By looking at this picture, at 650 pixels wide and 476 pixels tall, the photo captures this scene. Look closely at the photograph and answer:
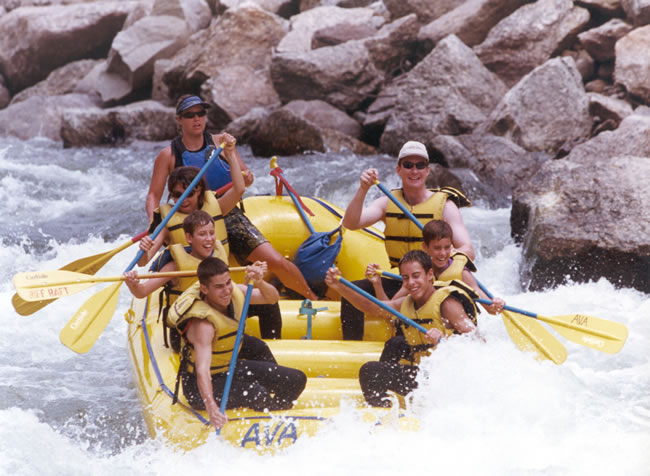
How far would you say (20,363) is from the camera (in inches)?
205

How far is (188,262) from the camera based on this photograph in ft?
12.4

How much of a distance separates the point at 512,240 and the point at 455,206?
307cm

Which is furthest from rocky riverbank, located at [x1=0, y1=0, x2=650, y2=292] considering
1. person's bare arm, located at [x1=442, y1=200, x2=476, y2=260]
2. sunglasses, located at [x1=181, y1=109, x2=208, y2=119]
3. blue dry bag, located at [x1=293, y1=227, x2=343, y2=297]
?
sunglasses, located at [x1=181, y1=109, x2=208, y2=119]

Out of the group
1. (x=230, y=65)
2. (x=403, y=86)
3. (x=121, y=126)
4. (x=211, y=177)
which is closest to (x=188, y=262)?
(x=211, y=177)

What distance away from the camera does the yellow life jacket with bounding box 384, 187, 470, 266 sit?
13.2 feet

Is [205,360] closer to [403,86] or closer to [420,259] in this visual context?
[420,259]

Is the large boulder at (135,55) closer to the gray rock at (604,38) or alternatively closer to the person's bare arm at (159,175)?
the gray rock at (604,38)

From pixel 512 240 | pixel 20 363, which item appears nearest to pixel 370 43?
pixel 512 240

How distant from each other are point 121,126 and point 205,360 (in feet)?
27.8

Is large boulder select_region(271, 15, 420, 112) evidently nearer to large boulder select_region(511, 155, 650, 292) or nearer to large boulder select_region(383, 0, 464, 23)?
large boulder select_region(383, 0, 464, 23)

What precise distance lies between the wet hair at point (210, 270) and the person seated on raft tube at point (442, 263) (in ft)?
2.35

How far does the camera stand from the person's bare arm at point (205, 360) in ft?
10.4

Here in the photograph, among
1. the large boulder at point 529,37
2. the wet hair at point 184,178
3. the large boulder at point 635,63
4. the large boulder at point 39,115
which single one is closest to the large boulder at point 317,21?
the large boulder at point 529,37

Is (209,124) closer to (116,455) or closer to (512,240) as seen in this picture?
(512,240)
